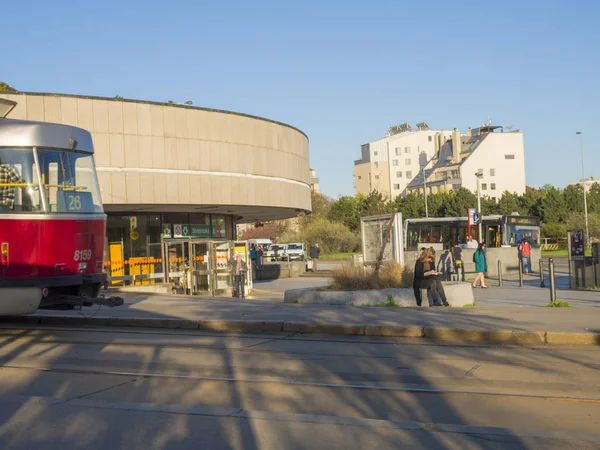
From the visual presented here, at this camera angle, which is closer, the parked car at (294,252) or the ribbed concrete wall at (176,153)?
the ribbed concrete wall at (176,153)

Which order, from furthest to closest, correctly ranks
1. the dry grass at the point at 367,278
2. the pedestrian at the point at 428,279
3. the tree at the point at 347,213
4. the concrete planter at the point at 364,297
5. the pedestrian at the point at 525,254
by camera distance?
the tree at the point at 347,213 < the pedestrian at the point at 525,254 < the dry grass at the point at 367,278 < the concrete planter at the point at 364,297 < the pedestrian at the point at 428,279

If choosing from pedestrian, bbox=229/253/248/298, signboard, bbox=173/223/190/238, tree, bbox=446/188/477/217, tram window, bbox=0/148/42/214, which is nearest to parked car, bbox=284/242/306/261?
tree, bbox=446/188/477/217

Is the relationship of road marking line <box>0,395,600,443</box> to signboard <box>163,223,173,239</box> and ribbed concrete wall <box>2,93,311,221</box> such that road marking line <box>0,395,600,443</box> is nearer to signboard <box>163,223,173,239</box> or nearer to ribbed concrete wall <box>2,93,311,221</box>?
ribbed concrete wall <box>2,93,311,221</box>

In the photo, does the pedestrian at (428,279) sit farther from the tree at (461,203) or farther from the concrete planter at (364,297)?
the tree at (461,203)

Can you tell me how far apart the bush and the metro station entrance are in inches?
1902

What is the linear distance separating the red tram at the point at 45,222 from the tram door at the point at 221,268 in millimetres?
15177

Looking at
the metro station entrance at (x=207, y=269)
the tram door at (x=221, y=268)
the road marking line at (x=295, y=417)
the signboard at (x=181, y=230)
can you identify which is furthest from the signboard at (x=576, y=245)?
the road marking line at (x=295, y=417)

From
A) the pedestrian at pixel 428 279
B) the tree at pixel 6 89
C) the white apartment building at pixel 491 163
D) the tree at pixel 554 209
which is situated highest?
the white apartment building at pixel 491 163

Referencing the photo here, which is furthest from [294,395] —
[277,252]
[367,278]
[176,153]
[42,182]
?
[277,252]

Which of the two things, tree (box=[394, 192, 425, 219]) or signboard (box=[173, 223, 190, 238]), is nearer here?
signboard (box=[173, 223, 190, 238])

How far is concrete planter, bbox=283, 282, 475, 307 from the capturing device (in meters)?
18.2

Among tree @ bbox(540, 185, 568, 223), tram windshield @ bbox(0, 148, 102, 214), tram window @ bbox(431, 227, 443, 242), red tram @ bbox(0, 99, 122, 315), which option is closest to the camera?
red tram @ bbox(0, 99, 122, 315)

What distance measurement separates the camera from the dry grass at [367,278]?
1895cm

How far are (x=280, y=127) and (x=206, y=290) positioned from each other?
890cm
